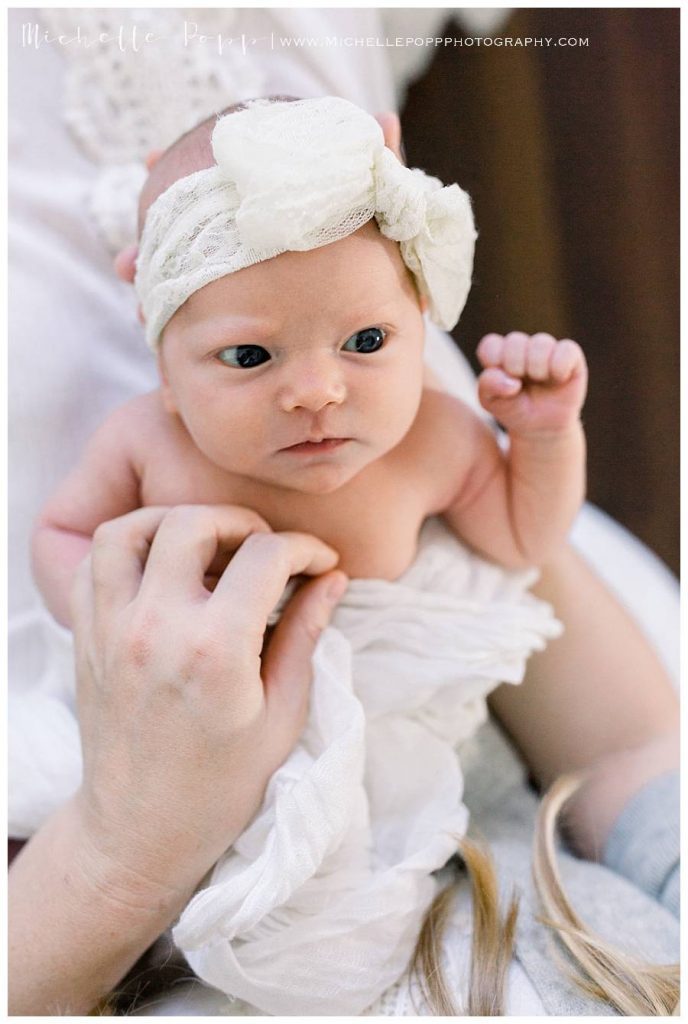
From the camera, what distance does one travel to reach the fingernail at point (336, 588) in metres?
0.84

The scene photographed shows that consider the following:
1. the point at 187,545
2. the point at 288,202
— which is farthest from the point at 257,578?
the point at 288,202

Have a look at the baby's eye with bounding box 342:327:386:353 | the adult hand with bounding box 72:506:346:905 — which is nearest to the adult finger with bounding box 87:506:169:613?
the adult hand with bounding box 72:506:346:905

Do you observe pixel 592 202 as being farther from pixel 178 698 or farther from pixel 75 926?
pixel 75 926

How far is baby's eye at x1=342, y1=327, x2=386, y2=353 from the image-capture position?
73cm

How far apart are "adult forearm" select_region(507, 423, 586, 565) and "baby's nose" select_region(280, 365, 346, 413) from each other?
265mm

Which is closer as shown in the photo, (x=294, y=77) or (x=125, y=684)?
(x=125, y=684)

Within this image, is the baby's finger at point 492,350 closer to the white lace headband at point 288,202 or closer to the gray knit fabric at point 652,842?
the white lace headband at point 288,202

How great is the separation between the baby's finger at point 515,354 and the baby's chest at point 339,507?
14 centimetres

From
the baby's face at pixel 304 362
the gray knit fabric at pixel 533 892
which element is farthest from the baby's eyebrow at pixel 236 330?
the gray knit fabric at pixel 533 892

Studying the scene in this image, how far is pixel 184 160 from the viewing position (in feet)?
2.41

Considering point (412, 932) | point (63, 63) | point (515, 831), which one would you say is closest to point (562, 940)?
point (412, 932)

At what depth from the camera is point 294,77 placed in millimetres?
1022

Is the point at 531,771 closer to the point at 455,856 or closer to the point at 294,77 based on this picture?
the point at 455,856

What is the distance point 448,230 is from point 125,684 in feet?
1.51
